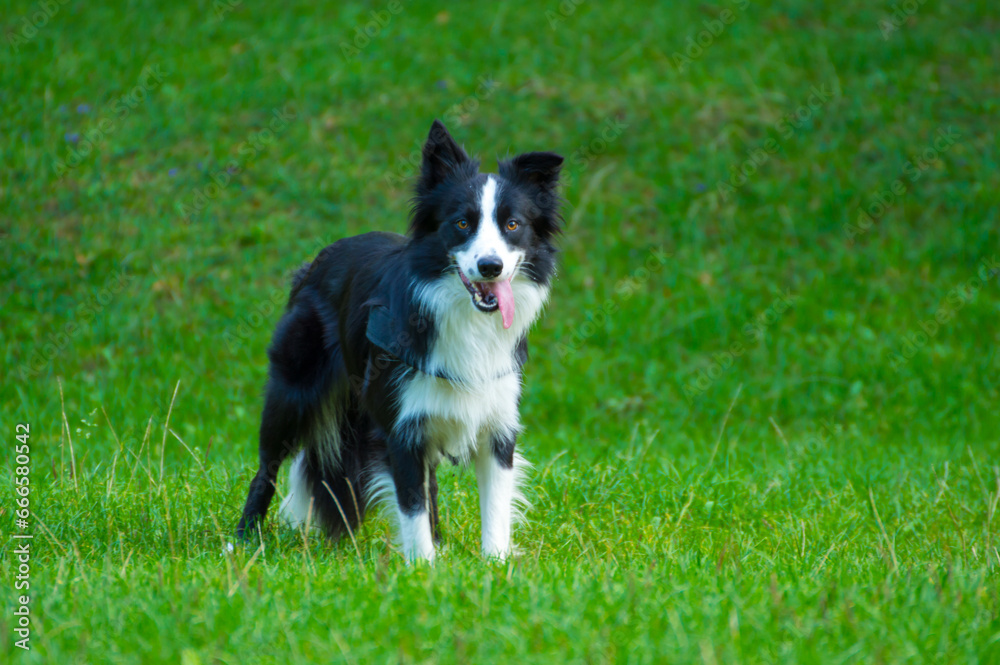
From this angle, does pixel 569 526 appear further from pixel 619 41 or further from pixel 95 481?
pixel 619 41

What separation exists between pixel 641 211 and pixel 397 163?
97.6 inches

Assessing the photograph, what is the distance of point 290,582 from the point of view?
336 cm

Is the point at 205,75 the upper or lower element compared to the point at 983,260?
upper

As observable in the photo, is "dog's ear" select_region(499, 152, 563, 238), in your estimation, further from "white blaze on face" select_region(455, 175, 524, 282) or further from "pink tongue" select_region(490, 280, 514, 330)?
"pink tongue" select_region(490, 280, 514, 330)

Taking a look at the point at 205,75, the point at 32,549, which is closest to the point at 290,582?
the point at 32,549

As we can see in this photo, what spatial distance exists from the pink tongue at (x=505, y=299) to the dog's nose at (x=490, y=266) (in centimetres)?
12
